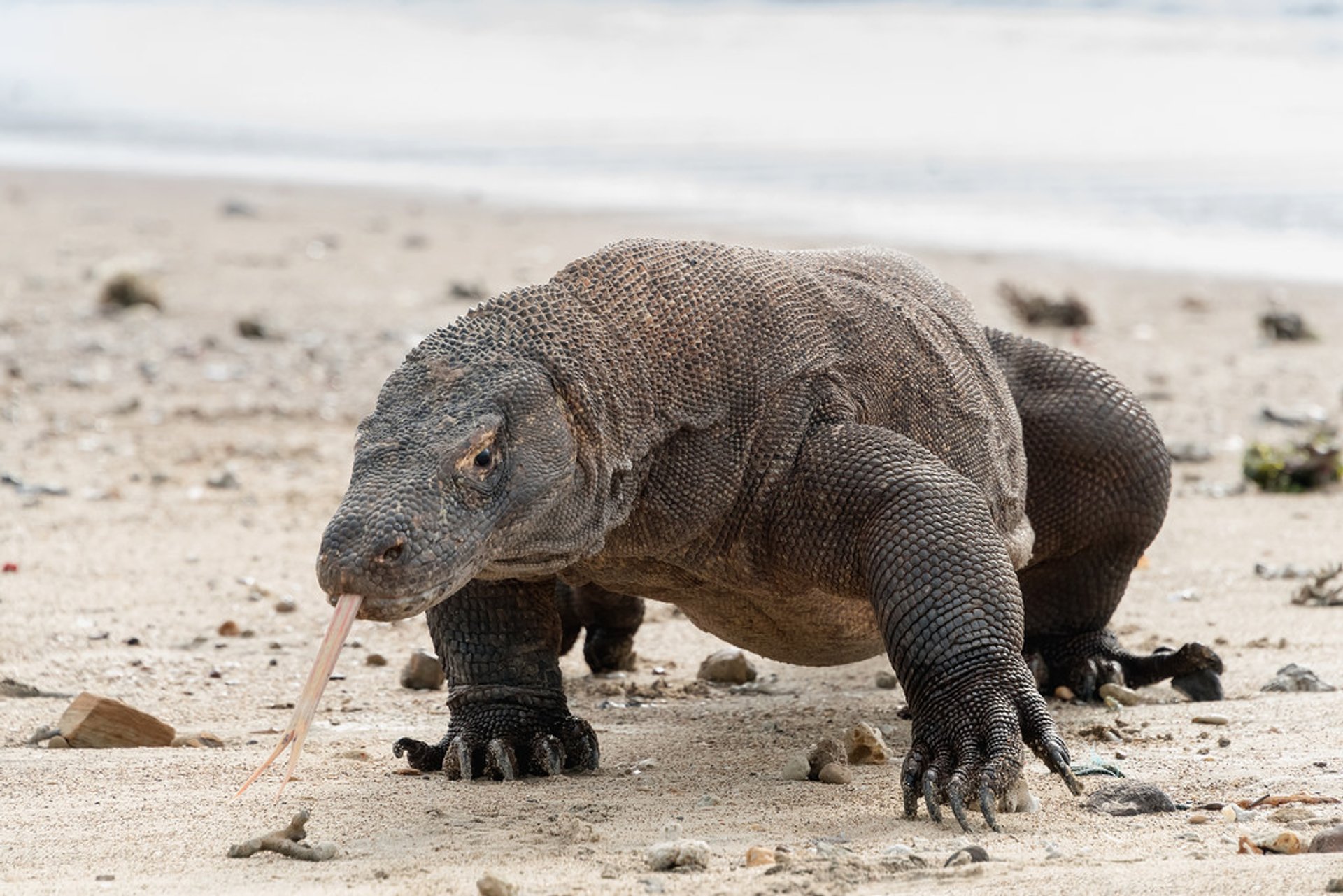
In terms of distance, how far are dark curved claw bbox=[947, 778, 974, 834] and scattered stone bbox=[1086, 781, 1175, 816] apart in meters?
0.40

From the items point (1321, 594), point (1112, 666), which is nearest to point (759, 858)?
point (1112, 666)

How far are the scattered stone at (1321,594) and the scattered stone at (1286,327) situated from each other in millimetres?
6845

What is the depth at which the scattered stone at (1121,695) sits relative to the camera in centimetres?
688

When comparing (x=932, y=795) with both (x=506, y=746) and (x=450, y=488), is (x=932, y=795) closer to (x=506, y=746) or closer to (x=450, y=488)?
(x=506, y=746)

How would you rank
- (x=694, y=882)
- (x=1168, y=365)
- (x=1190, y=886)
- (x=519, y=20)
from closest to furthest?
1. (x=1190, y=886)
2. (x=694, y=882)
3. (x=1168, y=365)
4. (x=519, y=20)

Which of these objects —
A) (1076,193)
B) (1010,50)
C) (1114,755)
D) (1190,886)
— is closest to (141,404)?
(1114,755)

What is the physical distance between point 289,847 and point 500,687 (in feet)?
4.21

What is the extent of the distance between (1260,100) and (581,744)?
30.6 m

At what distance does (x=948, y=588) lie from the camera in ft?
17.6

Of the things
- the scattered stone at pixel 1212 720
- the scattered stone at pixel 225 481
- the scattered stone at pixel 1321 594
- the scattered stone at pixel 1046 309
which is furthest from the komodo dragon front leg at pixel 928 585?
the scattered stone at pixel 1046 309

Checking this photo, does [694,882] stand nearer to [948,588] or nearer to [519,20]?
[948,588]

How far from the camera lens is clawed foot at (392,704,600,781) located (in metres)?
Answer: 5.80

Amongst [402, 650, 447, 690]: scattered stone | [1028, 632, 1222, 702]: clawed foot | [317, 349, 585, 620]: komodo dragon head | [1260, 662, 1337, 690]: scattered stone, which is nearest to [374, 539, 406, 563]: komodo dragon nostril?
[317, 349, 585, 620]: komodo dragon head

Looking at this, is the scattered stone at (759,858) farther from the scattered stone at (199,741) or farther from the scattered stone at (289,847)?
the scattered stone at (199,741)
